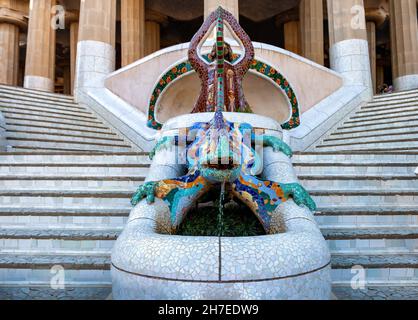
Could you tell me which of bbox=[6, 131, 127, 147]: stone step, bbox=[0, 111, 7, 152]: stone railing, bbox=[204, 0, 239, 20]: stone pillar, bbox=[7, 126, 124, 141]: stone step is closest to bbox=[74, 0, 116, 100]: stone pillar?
bbox=[7, 126, 124, 141]: stone step

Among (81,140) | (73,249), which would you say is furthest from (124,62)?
(73,249)

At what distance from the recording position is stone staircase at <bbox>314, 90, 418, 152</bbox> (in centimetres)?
664

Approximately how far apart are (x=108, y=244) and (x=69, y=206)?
0.91m

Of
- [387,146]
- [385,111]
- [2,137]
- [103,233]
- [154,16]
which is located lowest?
[103,233]

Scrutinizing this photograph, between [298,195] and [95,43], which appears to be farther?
[95,43]

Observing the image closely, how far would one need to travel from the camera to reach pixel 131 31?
15.5 m

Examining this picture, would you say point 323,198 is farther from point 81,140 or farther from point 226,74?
point 81,140

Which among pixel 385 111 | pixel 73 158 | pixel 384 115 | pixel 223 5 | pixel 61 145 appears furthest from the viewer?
pixel 223 5

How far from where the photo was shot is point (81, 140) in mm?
7578

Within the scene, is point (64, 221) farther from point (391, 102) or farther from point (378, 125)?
point (391, 102)

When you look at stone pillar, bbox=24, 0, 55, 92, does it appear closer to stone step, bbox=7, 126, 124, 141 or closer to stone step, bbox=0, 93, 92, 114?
stone step, bbox=0, 93, 92, 114

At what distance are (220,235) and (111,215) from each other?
143 centimetres

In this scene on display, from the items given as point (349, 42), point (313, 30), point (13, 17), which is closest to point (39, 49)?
point (13, 17)

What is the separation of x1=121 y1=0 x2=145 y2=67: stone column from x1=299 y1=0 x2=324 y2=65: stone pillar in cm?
716
